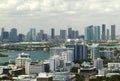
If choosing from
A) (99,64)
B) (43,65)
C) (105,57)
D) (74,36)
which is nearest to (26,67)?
(43,65)

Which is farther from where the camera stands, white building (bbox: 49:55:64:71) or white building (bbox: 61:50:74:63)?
white building (bbox: 61:50:74:63)

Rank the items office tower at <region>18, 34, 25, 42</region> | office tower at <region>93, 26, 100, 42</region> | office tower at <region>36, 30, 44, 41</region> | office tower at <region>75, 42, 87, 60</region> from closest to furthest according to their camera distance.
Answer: office tower at <region>75, 42, 87, 60</region> → office tower at <region>93, 26, 100, 42</region> → office tower at <region>18, 34, 25, 42</region> → office tower at <region>36, 30, 44, 41</region>

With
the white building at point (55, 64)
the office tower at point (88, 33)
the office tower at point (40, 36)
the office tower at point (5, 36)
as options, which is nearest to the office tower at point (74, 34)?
the office tower at point (88, 33)

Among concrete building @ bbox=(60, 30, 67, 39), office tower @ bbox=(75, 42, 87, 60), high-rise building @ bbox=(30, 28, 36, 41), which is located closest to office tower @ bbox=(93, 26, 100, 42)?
concrete building @ bbox=(60, 30, 67, 39)

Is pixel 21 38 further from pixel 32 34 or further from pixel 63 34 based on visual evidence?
pixel 63 34

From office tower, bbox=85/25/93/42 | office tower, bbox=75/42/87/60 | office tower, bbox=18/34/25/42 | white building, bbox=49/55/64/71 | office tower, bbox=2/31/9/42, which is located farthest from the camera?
office tower, bbox=18/34/25/42

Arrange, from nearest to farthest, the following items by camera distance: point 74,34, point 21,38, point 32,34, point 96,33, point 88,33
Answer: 1. point 88,33
2. point 96,33
3. point 74,34
4. point 21,38
5. point 32,34

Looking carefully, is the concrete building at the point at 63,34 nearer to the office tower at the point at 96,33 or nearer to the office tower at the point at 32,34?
the office tower at the point at 32,34

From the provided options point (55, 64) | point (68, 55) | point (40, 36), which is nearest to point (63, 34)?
point (40, 36)

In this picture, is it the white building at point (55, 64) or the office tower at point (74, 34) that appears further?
the office tower at point (74, 34)

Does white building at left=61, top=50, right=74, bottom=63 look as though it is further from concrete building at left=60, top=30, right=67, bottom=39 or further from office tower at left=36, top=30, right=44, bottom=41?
office tower at left=36, top=30, right=44, bottom=41

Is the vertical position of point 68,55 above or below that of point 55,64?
above
